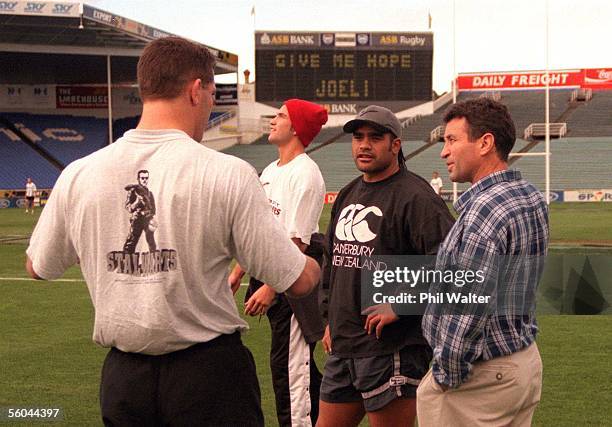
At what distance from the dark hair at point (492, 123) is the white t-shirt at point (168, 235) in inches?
35.1

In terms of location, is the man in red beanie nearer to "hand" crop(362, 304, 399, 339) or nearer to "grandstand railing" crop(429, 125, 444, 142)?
"hand" crop(362, 304, 399, 339)

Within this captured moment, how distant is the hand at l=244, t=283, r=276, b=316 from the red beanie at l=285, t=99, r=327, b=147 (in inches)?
42.4

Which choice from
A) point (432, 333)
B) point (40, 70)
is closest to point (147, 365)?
point (432, 333)

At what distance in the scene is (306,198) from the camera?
16.5 feet

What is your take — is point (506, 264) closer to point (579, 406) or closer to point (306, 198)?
point (306, 198)

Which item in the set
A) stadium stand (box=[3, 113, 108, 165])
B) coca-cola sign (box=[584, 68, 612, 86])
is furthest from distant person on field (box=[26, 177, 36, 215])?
coca-cola sign (box=[584, 68, 612, 86])

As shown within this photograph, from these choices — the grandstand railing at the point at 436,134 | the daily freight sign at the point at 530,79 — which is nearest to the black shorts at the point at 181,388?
the grandstand railing at the point at 436,134

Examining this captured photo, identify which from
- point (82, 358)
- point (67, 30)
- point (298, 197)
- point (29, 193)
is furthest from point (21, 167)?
point (298, 197)

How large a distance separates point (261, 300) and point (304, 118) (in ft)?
4.00

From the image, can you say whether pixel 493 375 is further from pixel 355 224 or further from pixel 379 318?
pixel 355 224

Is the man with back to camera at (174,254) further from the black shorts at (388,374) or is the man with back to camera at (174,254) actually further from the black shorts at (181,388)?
the black shorts at (388,374)

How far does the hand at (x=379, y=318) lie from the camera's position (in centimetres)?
391

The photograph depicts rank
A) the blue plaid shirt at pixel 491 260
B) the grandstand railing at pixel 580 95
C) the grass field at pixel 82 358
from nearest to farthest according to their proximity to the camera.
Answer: the blue plaid shirt at pixel 491 260 < the grass field at pixel 82 358 < the grandstand railing at pixel 580 95

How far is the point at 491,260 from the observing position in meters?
2.99
